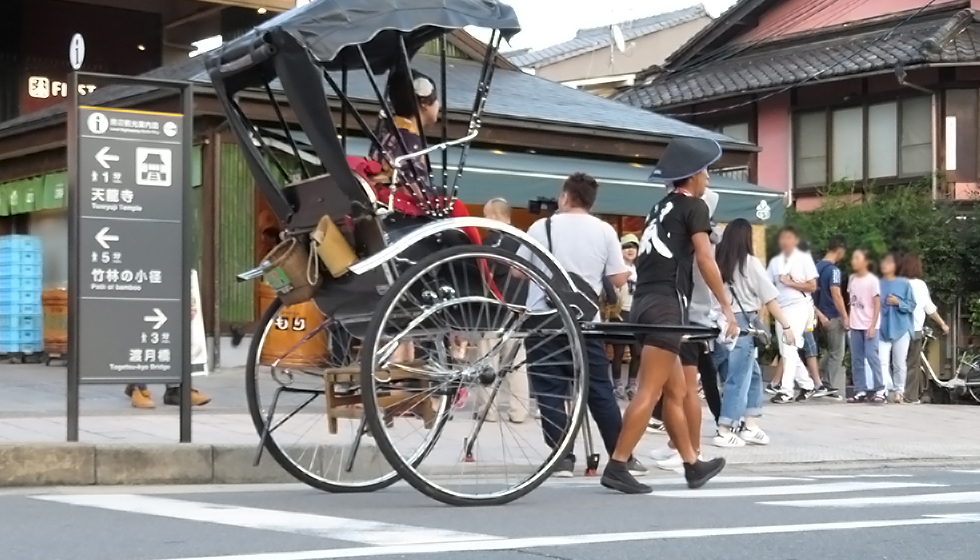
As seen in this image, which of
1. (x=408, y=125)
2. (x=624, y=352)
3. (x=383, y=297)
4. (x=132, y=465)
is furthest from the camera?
(x=624, y=352)

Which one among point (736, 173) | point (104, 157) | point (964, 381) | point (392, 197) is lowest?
point (964, 381)

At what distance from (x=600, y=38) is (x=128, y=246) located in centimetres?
3444

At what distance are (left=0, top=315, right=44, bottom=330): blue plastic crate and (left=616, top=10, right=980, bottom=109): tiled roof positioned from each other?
14791mm

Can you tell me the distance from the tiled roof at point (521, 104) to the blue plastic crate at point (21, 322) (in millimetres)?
2244

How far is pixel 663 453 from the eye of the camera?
9609mm

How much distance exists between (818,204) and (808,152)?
4.10 feet

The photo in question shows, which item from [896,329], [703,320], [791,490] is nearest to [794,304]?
[896,329]

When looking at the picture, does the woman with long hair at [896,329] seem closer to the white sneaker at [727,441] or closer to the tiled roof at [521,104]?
the tiled roof at [521,104]

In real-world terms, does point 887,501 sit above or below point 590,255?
below

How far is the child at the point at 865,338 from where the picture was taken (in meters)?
15.2

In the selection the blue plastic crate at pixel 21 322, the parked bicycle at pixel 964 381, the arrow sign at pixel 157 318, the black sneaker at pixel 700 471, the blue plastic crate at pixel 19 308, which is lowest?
the parked bicycle at pixel 964 381

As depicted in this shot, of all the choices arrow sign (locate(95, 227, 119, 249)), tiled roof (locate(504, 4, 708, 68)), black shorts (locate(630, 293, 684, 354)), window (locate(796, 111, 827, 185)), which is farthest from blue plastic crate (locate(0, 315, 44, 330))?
tiled roof (locate(504, 4, 708, 68))

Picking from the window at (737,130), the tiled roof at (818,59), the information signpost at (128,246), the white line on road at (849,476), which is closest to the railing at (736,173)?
the tiled roof at (818,59)

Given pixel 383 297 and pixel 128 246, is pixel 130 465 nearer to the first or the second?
pixel 128 246
